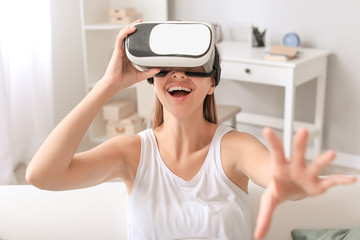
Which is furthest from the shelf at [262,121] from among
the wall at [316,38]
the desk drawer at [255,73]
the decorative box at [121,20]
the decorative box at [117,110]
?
the decorative box at [121,20]

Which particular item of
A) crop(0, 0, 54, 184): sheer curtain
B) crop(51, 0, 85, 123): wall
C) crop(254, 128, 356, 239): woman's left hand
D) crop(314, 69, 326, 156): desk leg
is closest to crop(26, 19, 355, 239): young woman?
crop(254, 128, 356, 239): woman's left hand

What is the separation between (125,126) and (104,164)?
233 centimetres

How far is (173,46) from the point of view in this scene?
121 cm

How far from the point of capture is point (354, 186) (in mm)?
1521

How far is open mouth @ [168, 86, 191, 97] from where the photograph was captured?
130cm

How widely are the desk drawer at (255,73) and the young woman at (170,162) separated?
59.9 inches

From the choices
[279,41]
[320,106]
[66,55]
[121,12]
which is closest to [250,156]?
[320,106]

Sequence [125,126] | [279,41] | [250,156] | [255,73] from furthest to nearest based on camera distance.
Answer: [125,126] < [279,41] < [255,73] < [250,156]

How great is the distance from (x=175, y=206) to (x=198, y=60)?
15.1 inches

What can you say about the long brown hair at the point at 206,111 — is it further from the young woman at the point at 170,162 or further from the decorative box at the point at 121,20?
the decorative box at the point at 121,20

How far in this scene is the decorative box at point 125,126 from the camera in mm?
3645

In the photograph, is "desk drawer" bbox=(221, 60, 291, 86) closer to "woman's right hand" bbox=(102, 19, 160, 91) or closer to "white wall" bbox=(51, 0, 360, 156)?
"white wall" bbox=(51, 0, 360, 156)

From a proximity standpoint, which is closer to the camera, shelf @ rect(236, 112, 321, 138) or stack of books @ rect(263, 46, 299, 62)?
stack of books @ rect(263, 46, 299, 62)

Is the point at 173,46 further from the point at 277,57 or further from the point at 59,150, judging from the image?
the point at 277,57
